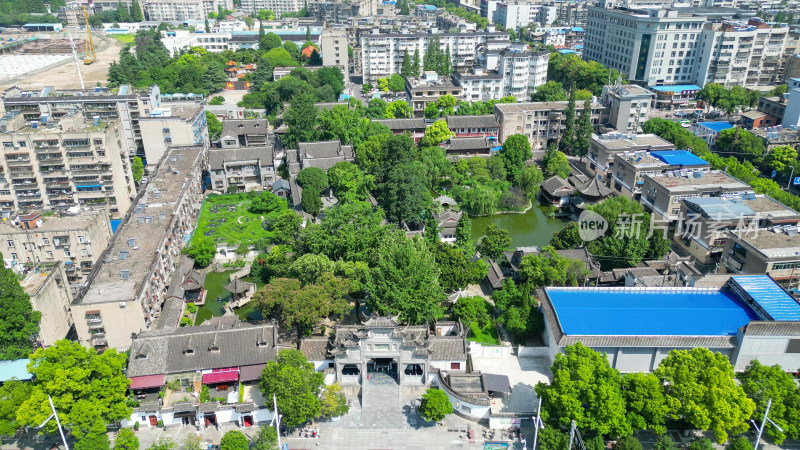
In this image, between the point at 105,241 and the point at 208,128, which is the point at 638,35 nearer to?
the point at 208,128

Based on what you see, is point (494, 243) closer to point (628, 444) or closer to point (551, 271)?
point (551, 271)

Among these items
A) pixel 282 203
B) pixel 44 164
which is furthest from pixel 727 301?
pixel 44 164

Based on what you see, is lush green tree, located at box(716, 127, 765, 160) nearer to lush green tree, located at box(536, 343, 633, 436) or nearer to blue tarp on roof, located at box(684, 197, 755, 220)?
blue tarp on roof, located at box(684, 197, 755, 220)

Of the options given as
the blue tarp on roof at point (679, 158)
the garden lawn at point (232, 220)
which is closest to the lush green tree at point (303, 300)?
the garden lawn at point (232, 220)

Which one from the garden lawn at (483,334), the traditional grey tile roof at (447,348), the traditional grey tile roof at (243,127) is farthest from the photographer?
the traditional grey tile roof at (243,127)

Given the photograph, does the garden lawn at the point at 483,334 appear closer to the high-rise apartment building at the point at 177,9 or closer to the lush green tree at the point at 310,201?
the lush green tree at the point at 310,201

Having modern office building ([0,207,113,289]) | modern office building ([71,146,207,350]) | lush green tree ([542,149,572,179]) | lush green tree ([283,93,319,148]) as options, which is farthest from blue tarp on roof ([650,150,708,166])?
modern office building ([0,207,113,289])
